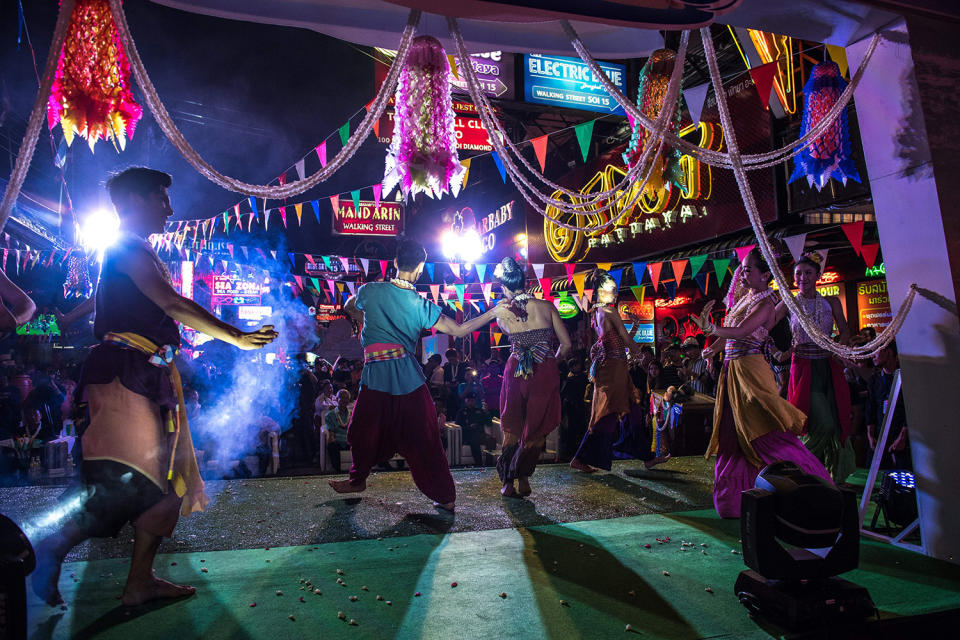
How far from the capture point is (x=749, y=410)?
4.41 m

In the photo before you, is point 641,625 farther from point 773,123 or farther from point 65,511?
point 773,123

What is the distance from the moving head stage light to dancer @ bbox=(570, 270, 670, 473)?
340cm

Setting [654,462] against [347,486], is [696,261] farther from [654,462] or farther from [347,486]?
[347,486]

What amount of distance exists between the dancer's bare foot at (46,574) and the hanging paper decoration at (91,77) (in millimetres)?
1920

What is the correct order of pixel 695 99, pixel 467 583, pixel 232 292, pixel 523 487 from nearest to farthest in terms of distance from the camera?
pixel 467 583, pixel 695 99, pixel 523 487, pixel 232 292

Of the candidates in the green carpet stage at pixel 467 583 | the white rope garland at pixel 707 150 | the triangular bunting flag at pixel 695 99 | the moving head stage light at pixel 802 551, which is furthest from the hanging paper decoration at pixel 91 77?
the triangular bunting flag at pixel 695 99

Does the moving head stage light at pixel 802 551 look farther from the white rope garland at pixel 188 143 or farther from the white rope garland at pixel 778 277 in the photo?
the white rope garland at pixel 188 143

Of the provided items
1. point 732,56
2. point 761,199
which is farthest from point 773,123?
point 732,56

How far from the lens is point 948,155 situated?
3.79 m

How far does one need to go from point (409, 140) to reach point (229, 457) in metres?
5.23

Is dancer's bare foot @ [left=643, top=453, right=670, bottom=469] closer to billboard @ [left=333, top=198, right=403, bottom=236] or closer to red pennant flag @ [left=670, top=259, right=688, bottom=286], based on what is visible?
red pennant flag @ [left=670, top=259, right=688, bottom=286]

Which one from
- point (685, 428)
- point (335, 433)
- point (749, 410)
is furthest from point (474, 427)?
point (749, 410)

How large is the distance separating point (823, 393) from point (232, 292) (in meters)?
21.0

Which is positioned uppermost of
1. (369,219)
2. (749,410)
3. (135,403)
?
(369,219)
